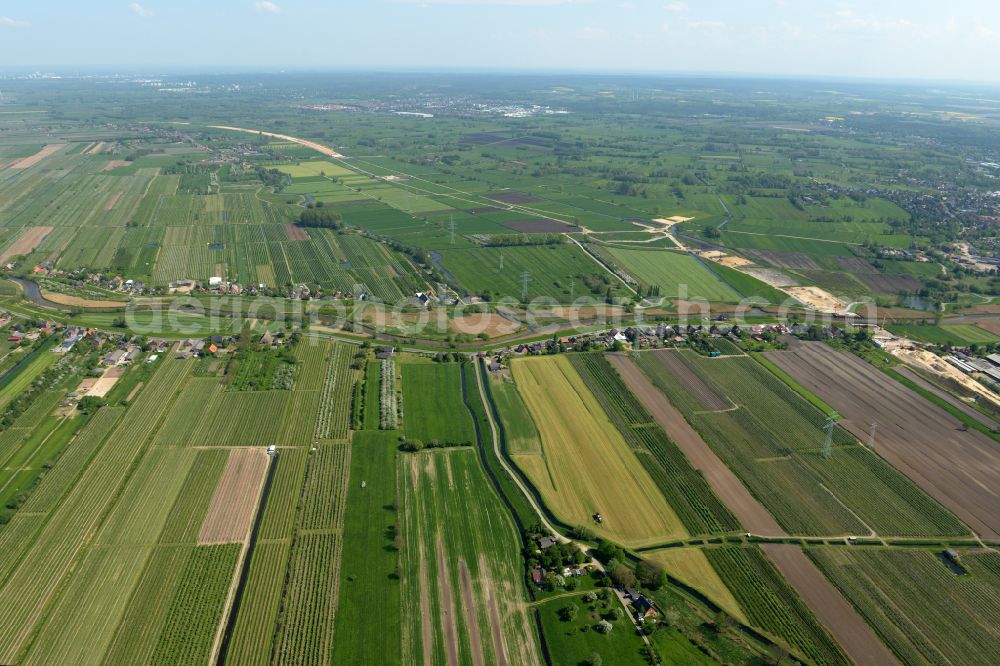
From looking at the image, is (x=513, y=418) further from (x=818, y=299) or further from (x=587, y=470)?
Result: (x=818, y=299)

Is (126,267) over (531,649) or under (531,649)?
over

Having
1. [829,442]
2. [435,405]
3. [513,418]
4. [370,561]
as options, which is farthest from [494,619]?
[829,442]

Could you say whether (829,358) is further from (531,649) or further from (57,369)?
(57,369)

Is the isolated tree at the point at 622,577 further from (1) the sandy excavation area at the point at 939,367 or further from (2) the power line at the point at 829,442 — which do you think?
(1) the sandy excavation area at the point at 939,367

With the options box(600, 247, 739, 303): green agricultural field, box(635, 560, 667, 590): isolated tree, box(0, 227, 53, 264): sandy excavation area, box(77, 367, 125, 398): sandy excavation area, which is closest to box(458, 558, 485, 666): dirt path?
box(635, 560, 667, 590): isolated tree

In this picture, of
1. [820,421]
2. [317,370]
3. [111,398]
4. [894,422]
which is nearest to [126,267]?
[111,398]

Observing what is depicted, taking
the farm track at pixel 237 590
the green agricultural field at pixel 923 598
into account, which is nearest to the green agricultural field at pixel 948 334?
the green agricultural field at pixel 923 598

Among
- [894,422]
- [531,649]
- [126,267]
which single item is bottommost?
[531,649]

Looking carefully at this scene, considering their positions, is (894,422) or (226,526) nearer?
(226,526)
